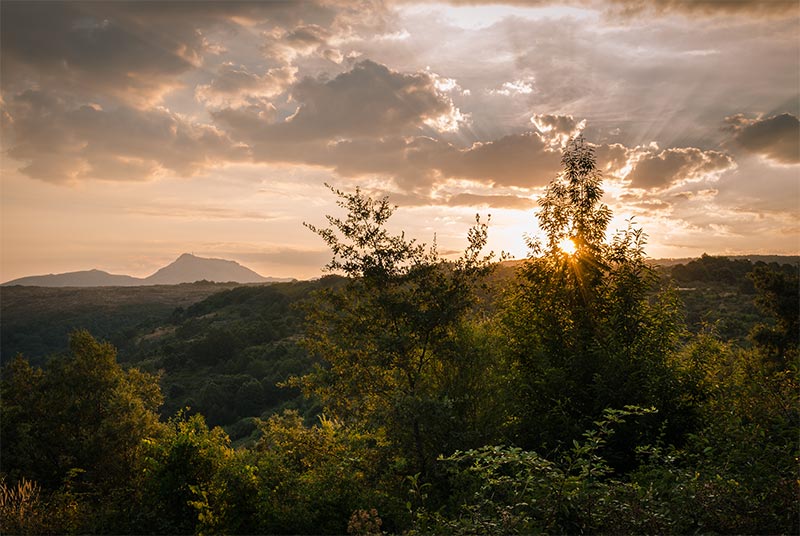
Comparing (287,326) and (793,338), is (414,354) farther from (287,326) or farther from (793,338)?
Result: (287,326)

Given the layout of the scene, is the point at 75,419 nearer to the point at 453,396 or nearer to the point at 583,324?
the point at 453,396

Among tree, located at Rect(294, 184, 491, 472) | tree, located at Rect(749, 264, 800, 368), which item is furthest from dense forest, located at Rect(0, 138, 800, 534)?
tree, located at Rect(749, 264, 800, 368)

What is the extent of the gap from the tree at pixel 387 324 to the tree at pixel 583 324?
194 centimetres

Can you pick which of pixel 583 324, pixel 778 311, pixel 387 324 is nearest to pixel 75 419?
pixel 387 324

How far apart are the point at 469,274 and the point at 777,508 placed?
8.97 meters

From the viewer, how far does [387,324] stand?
527 inches

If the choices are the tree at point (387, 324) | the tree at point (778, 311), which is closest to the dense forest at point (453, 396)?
the tree at point (387, 324)

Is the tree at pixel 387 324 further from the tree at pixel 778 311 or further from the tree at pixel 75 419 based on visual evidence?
the tree at pixel 778 311

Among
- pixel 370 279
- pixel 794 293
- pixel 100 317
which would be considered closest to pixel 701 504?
pixel 370 279

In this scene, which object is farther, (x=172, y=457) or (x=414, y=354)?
(x=414, y=354)

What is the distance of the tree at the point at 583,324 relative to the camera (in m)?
11.7

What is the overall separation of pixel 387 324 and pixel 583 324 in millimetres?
5574

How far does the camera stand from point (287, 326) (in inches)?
3123

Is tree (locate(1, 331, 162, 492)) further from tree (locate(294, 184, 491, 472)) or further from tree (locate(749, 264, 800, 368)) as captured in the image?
tree (locate(749, 264, 800, 368))
